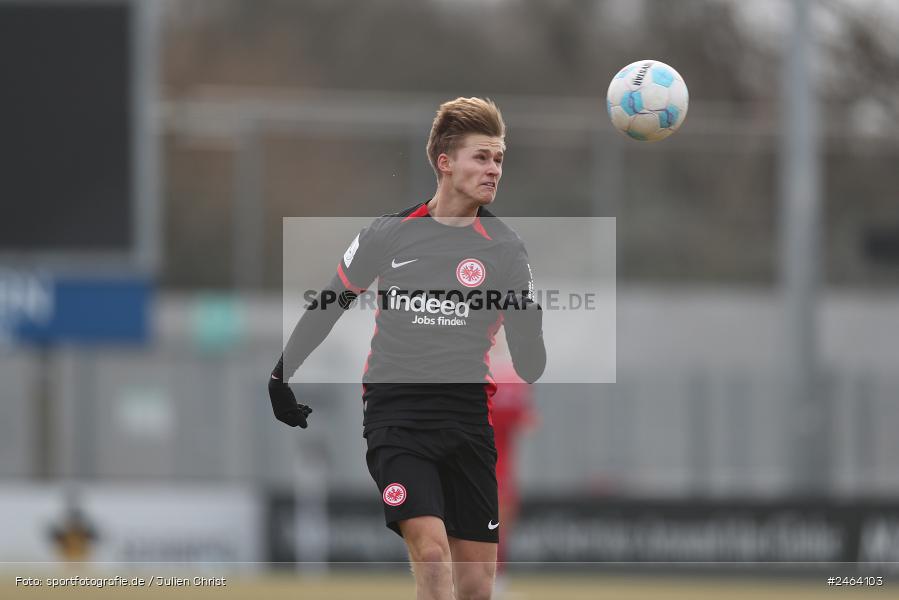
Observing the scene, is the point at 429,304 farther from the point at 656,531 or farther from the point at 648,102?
the point at 656,531

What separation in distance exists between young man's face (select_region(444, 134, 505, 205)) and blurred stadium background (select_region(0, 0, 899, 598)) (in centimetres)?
570

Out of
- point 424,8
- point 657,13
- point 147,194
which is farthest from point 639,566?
point 424,8

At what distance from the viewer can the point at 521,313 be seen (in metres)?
5.93

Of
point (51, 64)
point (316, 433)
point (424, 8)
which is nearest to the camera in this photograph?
point (51, 64)

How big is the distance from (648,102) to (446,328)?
123 centimetres

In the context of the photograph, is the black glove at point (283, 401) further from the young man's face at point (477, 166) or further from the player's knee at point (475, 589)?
the young man's face at point (477, 166)

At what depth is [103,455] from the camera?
15.3 meters

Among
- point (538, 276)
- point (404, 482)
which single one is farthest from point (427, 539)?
point (538, 276)

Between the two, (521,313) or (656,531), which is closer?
(521,313)

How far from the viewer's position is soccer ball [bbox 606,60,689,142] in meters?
6.20

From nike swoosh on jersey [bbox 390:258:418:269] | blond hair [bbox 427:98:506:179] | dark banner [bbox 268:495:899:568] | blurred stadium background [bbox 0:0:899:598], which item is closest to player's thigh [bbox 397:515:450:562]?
nike swoosh on jersey [bbox 390:258:418:269]

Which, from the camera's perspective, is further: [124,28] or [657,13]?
[657,13]

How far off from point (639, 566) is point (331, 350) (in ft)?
13.6

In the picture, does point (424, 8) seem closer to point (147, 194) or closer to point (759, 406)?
point (759, 406)
